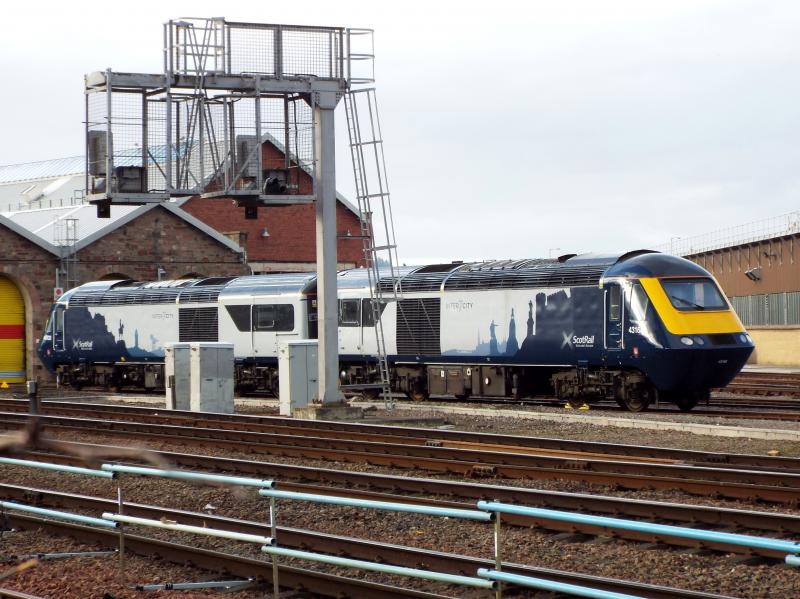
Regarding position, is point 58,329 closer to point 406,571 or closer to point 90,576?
point 90,576

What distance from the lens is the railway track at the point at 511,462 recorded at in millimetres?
13734

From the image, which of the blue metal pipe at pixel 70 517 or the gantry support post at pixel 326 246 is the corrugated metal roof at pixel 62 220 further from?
the blue metal pipe at pixel 70 517

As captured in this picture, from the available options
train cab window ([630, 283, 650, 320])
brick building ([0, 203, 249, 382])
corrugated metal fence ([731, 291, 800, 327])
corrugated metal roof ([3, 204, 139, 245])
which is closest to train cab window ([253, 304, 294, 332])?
train cab window ([630, 283, 650, 320])

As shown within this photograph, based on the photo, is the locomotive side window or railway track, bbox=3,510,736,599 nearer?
railway track, bbox=3,510,736,599

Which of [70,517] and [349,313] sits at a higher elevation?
[349,313]

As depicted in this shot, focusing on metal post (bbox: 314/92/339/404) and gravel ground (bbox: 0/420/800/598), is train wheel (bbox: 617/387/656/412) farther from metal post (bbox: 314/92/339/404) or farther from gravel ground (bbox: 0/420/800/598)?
gravel ground (bbox: 0/420/800/598)

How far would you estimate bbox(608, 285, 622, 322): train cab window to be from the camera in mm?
25031

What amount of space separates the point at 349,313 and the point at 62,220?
23.8 metres

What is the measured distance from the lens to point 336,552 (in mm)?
11242

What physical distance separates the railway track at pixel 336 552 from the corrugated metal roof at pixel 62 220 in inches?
1456

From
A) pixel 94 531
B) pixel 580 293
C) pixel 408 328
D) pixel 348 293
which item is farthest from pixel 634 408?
pixel 94 531

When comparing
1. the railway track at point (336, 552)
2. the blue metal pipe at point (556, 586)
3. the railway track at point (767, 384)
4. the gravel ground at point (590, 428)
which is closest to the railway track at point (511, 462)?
the gravel ground at point (590, 428)

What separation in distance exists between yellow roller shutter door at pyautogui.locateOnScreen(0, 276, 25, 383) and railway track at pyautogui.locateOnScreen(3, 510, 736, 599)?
3536cm

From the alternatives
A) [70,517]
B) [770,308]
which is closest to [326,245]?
[70,517]
